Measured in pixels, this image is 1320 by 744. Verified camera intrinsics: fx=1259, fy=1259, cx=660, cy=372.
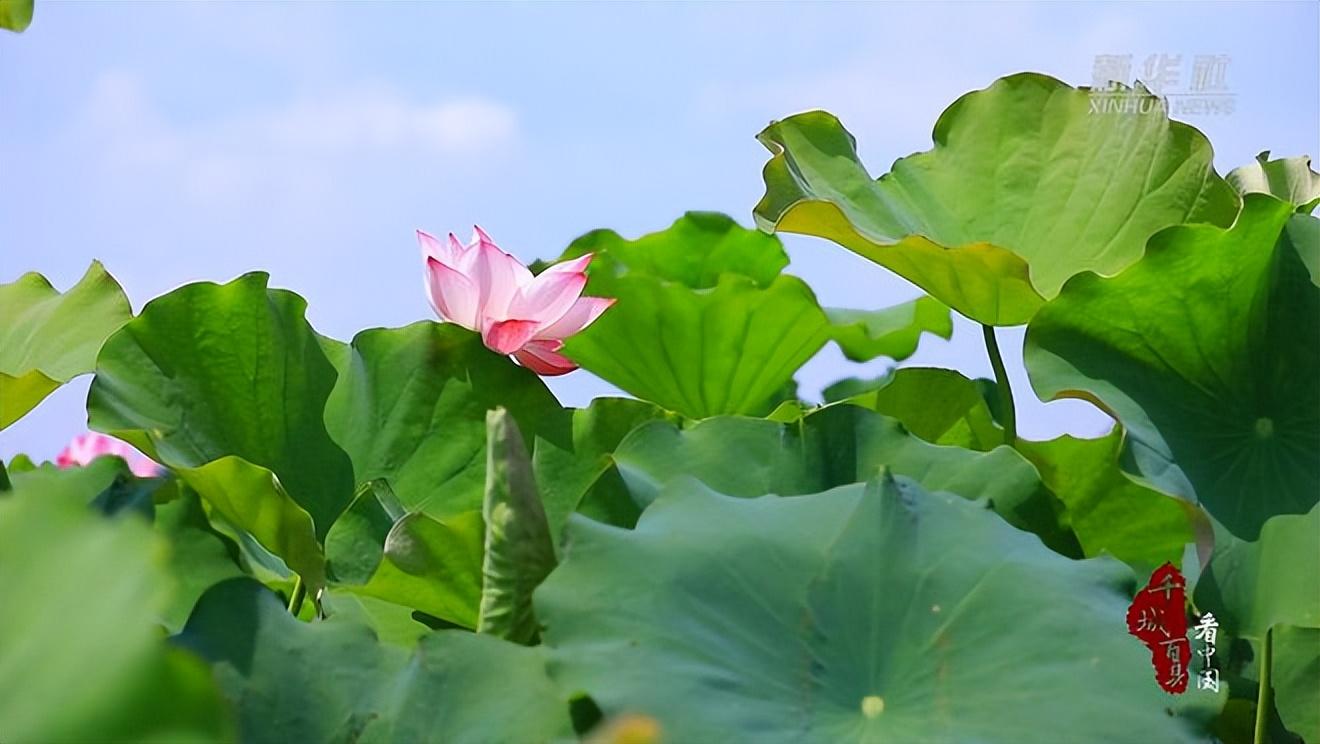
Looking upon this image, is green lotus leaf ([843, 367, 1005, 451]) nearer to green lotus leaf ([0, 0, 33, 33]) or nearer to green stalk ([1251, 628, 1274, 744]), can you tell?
green stalk ([1251, 628, 1274, 744])

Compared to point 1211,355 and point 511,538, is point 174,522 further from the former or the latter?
point 1211,355

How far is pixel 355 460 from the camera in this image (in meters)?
0.78

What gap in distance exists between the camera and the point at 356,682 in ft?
1.55

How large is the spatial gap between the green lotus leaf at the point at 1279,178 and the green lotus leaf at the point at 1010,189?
0.10 m

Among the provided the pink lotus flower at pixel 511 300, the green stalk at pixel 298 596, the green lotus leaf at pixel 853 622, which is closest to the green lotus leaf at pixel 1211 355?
the green lotus leaf at pixel 853 622

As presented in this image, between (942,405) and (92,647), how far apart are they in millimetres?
691

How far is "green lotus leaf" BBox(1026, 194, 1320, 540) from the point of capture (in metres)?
0.69

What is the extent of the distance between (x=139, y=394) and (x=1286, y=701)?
653mm

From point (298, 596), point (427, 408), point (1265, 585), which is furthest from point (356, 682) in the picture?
point (1265, 585)

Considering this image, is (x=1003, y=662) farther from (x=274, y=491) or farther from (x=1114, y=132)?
(x=1114, y=132)

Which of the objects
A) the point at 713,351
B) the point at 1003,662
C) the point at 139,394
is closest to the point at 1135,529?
the point at 1003,662

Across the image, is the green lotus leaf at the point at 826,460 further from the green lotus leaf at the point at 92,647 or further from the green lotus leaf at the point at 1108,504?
the green lotus leaf at the point at 92,647

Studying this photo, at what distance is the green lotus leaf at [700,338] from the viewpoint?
1013 millimetres

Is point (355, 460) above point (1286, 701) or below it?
above
